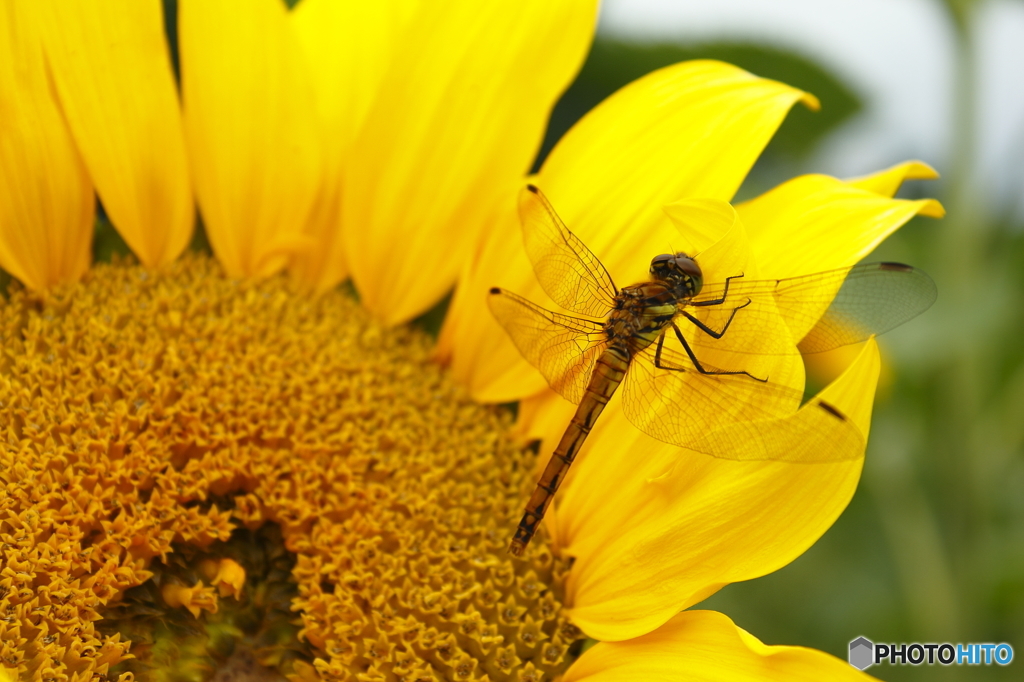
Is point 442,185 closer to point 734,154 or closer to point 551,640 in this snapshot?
point 734,154

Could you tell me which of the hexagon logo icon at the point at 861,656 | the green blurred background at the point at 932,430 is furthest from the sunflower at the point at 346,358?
the green blurred background at the point at 932,430

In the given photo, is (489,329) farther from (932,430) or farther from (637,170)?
(932,430)

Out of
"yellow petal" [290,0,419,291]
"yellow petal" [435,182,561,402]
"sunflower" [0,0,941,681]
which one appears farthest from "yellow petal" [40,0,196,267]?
"yellow petal" [435,182,561,402]

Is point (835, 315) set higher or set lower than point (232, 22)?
lower

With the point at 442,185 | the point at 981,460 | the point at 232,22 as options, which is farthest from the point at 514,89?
the point at 981,460

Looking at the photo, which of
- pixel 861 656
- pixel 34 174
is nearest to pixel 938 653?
pixel 861 656
